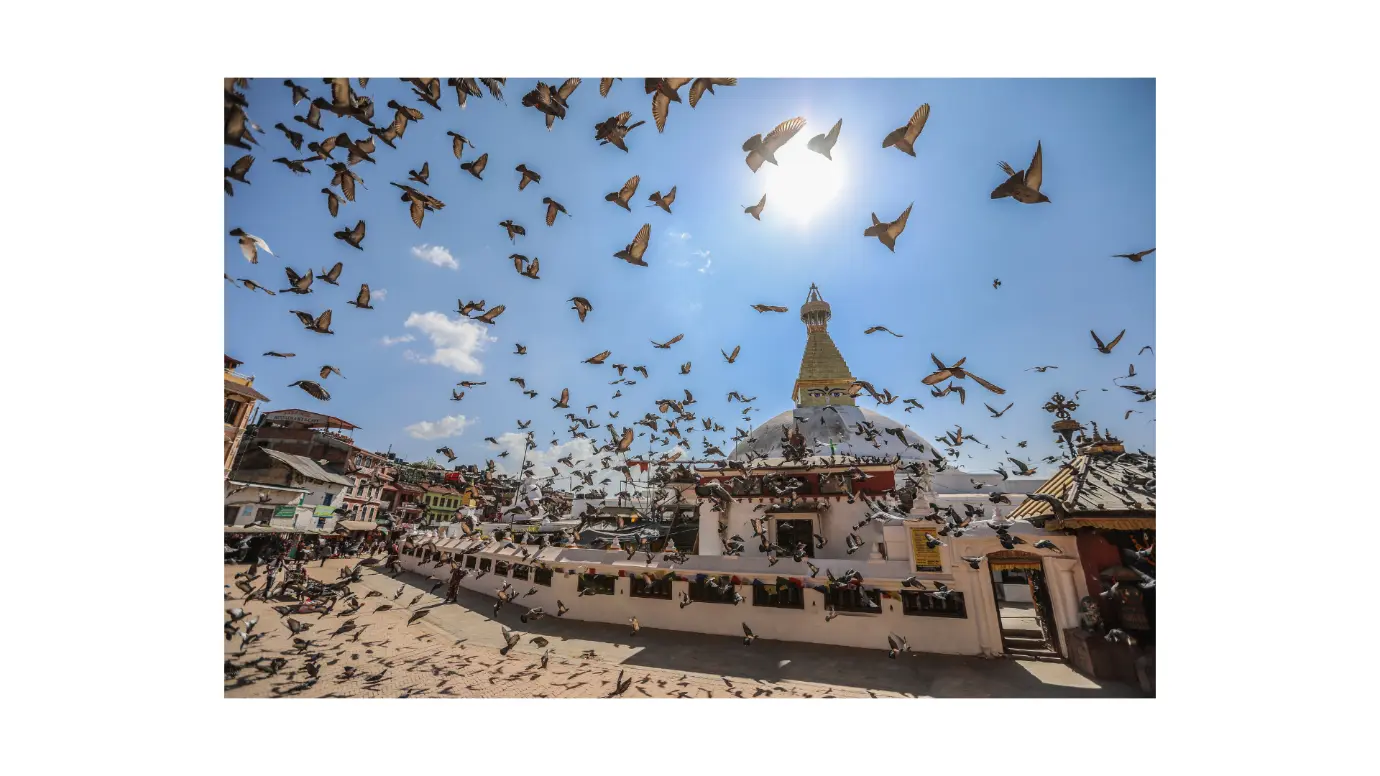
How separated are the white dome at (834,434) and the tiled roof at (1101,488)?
672 inches

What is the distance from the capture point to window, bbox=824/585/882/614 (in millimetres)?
13094

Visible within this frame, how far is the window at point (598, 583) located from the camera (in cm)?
1627

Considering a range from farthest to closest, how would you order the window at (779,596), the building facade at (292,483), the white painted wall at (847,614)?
the building facade at (292,483)
the window at (779,596)
the white painted wall at (847,614)

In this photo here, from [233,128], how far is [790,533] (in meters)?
18.6

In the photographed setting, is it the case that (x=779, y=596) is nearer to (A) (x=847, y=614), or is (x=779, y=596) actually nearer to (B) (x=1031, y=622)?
(A) (x=847, y=614)

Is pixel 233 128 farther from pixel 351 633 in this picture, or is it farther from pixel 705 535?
pixel 705 535

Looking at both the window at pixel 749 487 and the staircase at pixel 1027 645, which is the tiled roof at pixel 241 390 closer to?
the window at pixel 749 487

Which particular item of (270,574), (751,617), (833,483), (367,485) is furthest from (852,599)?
(367,485)

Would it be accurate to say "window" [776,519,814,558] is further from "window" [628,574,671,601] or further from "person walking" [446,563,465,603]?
"person walking" [446,563,465,603]

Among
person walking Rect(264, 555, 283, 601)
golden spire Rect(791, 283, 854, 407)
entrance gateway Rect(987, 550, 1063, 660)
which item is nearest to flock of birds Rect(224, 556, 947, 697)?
person walking Rect(264, 555, 283, 601)

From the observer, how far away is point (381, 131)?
664 cm

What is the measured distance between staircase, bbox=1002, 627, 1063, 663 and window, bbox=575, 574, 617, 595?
12040mm

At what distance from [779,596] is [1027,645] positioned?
692 cm

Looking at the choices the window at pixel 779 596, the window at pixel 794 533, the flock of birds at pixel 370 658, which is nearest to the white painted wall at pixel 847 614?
the window at pixel 779 596
